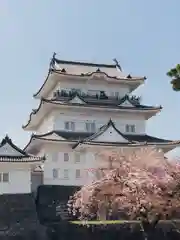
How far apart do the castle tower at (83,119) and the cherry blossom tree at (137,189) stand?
4550 millimetres

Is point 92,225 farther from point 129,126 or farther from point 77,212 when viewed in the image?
point 129,126

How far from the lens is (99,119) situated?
36812mm

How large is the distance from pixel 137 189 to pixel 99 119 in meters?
12.8

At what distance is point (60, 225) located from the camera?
27.9 meters

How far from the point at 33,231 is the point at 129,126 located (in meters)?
13.5

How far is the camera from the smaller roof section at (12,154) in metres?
29.7

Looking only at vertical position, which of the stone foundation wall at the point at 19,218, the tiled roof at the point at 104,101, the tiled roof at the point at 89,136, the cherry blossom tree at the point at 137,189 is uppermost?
the tiled roof at the point at 104,101

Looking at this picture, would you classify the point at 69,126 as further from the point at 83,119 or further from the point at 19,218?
the point at 19,218

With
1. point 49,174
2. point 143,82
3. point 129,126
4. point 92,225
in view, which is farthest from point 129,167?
point 143,82

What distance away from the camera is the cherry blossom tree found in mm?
24141

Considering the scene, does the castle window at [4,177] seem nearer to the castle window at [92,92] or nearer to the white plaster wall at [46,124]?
the white plaster wall at [46,124]

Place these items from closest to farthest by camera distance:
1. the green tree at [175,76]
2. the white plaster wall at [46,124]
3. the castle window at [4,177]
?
the green tree at [175,76], the castle window at [4,177], the white plaster wall at [46,124]

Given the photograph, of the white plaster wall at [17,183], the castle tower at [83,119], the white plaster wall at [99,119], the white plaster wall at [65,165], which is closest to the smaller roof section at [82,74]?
the castle tower at [83,119]

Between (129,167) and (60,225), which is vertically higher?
(129,167)
